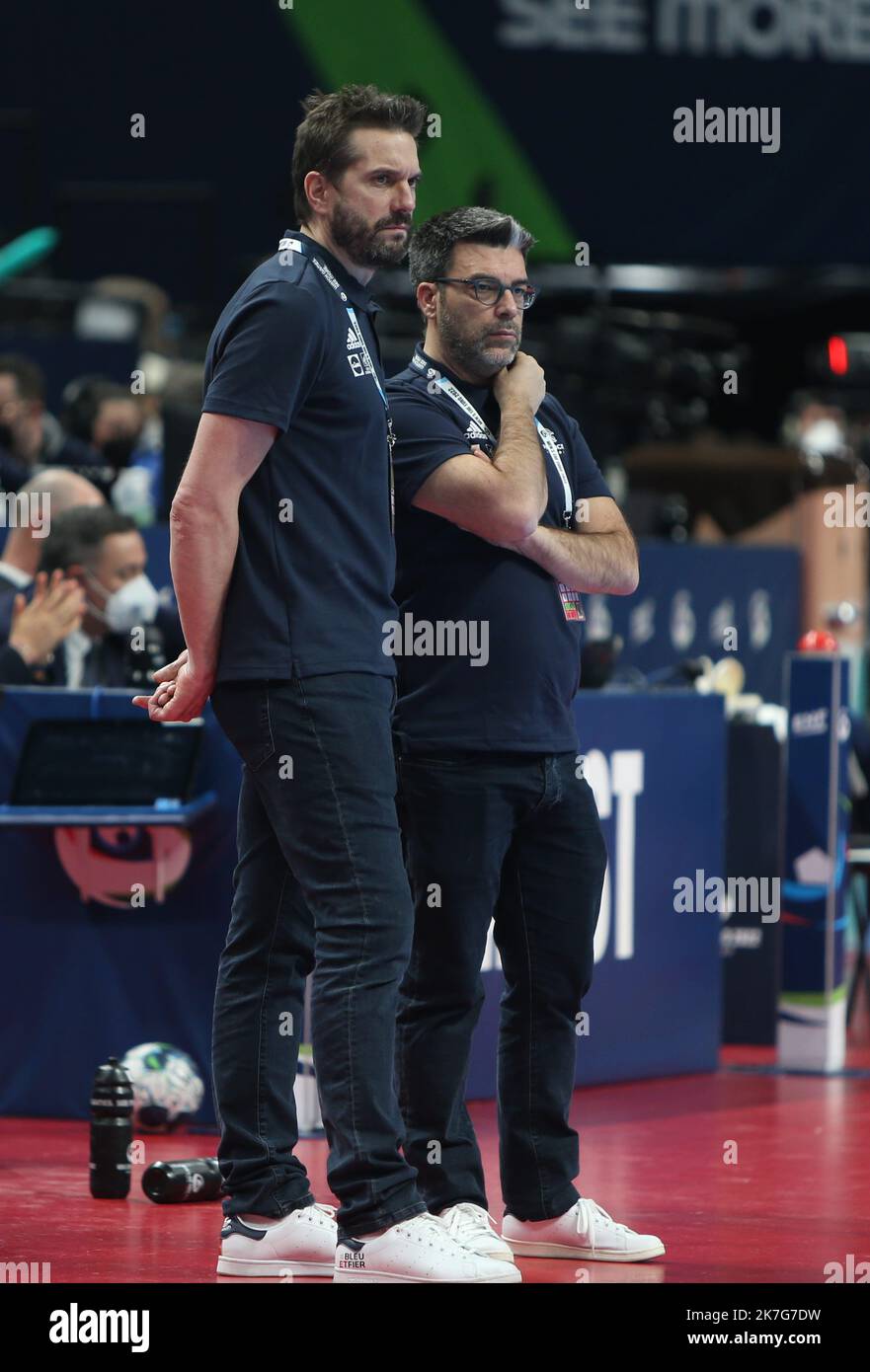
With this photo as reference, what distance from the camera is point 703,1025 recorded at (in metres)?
7.53

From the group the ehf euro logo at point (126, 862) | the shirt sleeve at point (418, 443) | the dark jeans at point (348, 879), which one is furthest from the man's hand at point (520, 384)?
the ehf euro logo at point (126, 862)

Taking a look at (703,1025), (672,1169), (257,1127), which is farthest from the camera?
(703,1025)

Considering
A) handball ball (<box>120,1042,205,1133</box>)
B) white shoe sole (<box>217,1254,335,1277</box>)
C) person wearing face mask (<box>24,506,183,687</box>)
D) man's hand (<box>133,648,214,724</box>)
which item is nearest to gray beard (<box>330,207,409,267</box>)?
man's hand (<box>133,648,214,724</box>)

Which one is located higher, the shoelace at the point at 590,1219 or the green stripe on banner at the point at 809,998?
the green stripe on banner at the point at 809,998

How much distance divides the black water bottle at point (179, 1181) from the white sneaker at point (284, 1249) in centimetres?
97

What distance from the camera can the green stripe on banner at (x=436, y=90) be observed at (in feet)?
32.0

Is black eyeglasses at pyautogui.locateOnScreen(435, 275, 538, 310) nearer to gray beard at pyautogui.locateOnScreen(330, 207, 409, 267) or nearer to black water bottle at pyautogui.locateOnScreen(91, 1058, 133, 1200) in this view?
gray beard at pyautogui.locateOnScreen(330, 207, 409, 267)

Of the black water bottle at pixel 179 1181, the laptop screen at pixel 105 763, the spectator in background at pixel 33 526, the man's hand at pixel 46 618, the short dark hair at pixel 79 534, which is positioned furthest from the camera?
the spectator in background at pixel 33 526

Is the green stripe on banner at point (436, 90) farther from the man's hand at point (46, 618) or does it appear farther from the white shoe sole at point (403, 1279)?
the white shoe sole at point (403, 1279)

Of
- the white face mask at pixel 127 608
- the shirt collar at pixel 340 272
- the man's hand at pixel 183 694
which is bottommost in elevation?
the man's hand at pixel 183 694

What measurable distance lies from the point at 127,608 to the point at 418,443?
8.91 ft

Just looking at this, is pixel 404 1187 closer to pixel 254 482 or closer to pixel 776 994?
pixel 254 482

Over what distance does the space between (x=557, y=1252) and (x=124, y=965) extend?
7.13ft

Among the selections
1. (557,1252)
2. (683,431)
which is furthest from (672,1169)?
(683,431)
